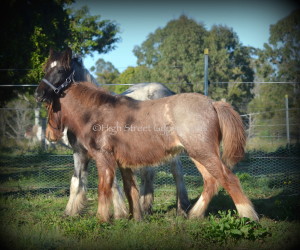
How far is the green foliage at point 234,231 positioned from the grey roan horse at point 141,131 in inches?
10.8

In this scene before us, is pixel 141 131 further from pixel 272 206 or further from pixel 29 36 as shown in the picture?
pixel 29 36

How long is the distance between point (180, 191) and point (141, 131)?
1.77 m

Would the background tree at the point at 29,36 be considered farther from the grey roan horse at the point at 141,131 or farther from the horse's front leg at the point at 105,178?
the horse's front leg at the point at 105,178

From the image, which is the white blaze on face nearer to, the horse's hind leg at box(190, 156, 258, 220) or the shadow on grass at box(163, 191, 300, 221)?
the horse's hind leg at box(190, 156, 258, 220)

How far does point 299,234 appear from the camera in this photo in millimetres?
4352

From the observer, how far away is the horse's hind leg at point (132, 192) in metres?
5.33

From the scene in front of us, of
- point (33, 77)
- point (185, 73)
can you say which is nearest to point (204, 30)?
point (185, 73)

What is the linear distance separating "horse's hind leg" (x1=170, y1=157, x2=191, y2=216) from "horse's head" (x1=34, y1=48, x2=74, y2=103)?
243 cm

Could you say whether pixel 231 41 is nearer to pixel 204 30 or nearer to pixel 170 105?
pixel 204 30

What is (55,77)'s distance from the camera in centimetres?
554

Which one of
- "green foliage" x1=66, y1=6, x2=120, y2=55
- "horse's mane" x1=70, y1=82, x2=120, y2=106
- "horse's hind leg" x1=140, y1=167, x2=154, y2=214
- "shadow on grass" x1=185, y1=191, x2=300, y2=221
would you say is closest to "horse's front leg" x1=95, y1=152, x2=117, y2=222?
"horse's mane" x1=70, y1=82, x2=120, y2=106

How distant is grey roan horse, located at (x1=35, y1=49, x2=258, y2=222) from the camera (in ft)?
15.1

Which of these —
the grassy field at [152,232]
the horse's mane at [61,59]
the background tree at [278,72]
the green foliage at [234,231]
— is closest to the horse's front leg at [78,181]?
the grassy field at [152,232]

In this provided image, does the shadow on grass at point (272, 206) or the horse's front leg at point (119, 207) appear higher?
the horse's front leg at point (119, 207)
